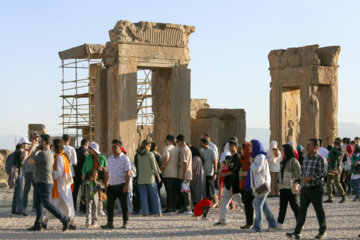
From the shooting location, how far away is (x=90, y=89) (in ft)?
92.2

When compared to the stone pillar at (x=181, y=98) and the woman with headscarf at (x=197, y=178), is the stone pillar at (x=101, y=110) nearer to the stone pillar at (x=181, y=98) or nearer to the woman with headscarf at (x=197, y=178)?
the stone pillar at (x=181, y=98)

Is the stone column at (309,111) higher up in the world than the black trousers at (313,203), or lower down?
higher up

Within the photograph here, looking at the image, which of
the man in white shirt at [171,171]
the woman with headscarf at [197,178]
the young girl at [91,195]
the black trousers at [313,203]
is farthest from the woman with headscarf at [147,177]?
the black trousers at [313,203]

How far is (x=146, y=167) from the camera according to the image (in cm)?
1320

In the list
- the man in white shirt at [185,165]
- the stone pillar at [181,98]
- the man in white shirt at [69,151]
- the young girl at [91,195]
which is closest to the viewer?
the young girl at [91,195]

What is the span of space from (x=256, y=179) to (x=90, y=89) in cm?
1831

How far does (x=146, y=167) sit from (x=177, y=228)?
2150mm

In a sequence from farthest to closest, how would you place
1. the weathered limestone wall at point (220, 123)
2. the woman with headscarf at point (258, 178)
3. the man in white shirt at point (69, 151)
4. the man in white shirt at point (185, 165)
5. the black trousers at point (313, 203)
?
the weathered limestone wall at point (220, 123) < the man in white shirt at point (185, 165) < the man in white shirt at point (69, 151) < the woman with headscarf at point (258, 178) < the black trousers at point (313, 203)

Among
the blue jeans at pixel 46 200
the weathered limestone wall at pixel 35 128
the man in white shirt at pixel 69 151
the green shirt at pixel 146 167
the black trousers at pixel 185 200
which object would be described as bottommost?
the black trousers at pixel 185 200

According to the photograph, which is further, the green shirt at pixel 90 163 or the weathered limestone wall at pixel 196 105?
the weathered limestone wall at pixel 196 105

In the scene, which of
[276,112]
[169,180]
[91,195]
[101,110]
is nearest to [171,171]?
[169,180]

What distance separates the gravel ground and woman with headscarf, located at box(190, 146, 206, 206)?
449 millimetres

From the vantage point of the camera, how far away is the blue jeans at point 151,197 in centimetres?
1326

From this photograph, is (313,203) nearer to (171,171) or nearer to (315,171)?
(315,171)
